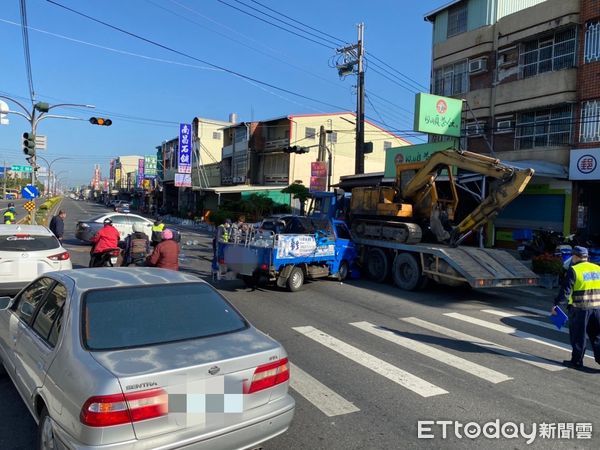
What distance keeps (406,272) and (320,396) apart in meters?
7.95

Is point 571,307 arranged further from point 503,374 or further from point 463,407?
point 463,407

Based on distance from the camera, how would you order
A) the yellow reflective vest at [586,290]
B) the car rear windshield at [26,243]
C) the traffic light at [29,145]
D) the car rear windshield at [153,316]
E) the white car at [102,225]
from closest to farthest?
1. the car rear windshield at [153,316]
2. the yellow reflective vest at [586,290]
3. the car rear windshield at [26,243]
4. the white car at [102,225]
5. the traffic light at [29,145]

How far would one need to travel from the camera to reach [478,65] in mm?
21797

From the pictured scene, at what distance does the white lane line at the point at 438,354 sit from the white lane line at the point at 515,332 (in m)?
1.98

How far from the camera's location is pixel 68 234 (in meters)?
25.0

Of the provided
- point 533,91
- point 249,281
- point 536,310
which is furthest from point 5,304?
point 533,91

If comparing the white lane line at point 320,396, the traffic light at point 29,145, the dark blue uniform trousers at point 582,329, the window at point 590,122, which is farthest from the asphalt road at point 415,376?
the traffic light at point 29,145

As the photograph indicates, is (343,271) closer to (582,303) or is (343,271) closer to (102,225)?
(582,303)

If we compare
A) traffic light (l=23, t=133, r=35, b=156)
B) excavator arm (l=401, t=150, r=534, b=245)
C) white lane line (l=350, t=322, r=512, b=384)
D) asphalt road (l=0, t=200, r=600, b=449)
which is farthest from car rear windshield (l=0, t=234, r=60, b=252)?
traffic light (l=23, t=133, r=35, b=156)

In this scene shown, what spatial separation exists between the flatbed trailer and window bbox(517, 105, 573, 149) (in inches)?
360

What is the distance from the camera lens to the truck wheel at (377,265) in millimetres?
13266

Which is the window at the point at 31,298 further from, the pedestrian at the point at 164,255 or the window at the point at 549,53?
the window at the point at 549,53

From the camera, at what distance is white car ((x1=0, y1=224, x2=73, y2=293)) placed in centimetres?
825

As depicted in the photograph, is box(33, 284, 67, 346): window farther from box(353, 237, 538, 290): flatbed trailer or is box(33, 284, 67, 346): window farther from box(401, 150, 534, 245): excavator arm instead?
box(401, 150, 534, 245): excavator arm
